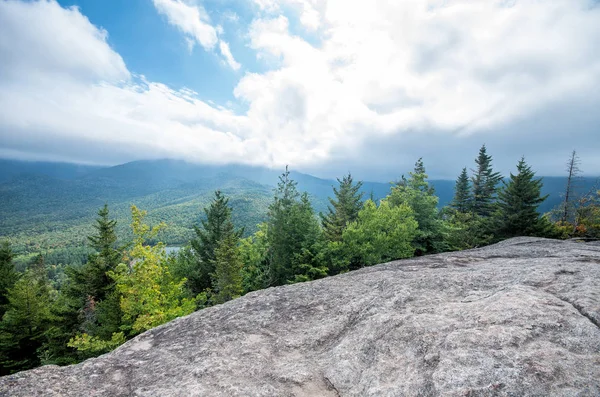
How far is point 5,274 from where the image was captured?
30781 millimetres

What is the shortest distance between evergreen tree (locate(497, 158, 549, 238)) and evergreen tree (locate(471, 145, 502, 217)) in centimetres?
1121

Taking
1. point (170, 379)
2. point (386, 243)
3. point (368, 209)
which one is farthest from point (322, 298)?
point (368, 209)

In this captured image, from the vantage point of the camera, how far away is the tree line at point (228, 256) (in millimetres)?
18516

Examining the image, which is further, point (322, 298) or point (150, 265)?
point (150, 265)

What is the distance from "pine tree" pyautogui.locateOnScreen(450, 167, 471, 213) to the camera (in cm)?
4478

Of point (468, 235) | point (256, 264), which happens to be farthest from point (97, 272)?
point (468, 235)

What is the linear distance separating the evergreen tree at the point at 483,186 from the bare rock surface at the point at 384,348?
137ft

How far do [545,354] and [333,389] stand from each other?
3.26 meters

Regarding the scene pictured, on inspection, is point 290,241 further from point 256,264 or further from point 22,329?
point 22,329

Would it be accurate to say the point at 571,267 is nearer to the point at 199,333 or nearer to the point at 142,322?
the point at 199,333

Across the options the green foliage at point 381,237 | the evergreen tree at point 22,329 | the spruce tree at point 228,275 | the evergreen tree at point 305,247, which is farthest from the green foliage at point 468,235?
the evergreen tree at point 22,329

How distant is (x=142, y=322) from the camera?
15383mm

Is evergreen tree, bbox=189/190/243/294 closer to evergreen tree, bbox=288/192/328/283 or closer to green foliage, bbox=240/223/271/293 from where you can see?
green foliage, bbox=240/223/271/293

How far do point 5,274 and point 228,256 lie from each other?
2797 centimetres
